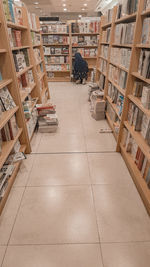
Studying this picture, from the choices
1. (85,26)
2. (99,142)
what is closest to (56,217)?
(99,142)

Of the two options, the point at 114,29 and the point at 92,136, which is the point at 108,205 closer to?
the point at 92,136

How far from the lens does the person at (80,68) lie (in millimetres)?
5589

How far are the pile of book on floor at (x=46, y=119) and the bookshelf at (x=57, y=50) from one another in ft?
13.0

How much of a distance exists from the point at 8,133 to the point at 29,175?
59cm

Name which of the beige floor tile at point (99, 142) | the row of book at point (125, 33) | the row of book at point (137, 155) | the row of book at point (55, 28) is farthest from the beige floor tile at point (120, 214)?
the row of book at point (55, 28)

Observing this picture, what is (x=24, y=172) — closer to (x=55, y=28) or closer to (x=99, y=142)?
(x=99, y=142)

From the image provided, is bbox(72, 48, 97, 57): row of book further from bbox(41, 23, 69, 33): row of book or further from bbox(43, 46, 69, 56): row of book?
bbox(41, 23, 69, 33): row of book

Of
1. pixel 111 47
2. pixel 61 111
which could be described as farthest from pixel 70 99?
pixel 111 47

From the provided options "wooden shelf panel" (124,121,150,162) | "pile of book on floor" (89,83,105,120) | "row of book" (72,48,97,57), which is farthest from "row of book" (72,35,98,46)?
"wooden shelf panel" (124,121,150,162)

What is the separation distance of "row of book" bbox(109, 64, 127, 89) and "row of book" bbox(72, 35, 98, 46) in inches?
138

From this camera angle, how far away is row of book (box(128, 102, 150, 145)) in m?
1.72

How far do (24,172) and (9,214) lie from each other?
0.59 m

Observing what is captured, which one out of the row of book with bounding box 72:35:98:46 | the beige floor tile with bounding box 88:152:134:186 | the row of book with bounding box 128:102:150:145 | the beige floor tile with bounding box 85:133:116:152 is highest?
the row of book with bounding box 72:35:98:46

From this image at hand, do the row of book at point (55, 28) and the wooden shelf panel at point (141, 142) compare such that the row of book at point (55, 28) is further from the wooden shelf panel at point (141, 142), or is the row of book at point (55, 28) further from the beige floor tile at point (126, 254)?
the beige floor tile at point (126, 254)
